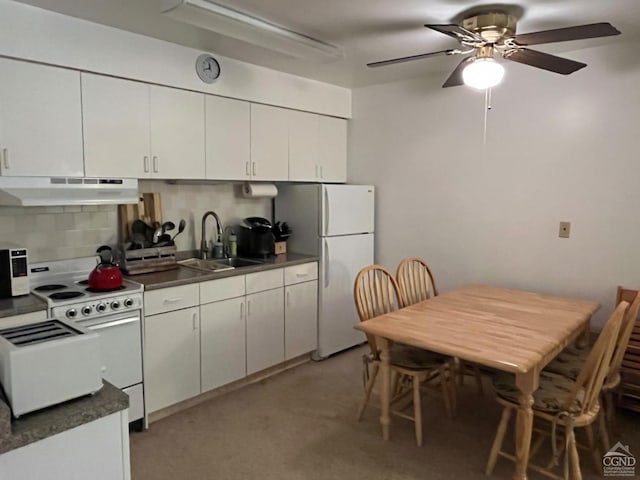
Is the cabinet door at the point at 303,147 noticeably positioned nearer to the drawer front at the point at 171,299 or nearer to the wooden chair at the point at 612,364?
the drawer front at the point at 171,299

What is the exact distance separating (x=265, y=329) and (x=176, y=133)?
152 cm

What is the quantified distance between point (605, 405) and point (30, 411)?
9.88 feet

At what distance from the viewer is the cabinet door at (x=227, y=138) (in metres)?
3.24

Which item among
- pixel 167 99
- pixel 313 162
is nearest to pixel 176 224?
pixel 167 99

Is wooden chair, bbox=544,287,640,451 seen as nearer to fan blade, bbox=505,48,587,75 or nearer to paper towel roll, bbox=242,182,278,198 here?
fan blade, bbox=505,48,587,75

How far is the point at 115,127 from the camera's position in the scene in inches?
108

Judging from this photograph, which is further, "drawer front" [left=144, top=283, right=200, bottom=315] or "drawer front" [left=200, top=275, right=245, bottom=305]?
"drawer front" [left=200, top=275, right=245, bottom=305]

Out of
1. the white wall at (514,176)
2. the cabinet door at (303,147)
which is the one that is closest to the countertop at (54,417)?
the cabinet door at (303,147)

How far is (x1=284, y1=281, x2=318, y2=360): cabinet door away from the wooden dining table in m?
1.14

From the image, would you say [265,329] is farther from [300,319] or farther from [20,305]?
[20,305]

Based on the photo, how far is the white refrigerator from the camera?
379cm

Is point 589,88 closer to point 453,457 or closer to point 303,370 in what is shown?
point 453,457

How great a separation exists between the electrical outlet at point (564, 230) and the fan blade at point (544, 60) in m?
1.16

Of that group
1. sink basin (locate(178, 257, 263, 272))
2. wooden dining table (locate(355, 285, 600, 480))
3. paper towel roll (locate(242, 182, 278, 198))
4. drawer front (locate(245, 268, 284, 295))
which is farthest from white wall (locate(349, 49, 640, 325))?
sink basin (locate(178, 257, 263, 272))
